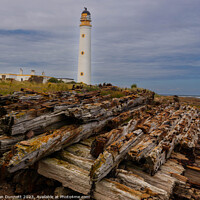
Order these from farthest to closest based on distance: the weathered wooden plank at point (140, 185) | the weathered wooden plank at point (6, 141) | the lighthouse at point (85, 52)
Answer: the lighthouse at point (85, 52) → the weathered wooden plank at point (6, 141) → the weathered wooden plank at point (140, 185)

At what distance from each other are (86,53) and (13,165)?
109ft

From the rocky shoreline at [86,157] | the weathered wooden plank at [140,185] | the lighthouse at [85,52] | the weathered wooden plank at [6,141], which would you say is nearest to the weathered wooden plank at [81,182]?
the rocky shoreline at [86,157]

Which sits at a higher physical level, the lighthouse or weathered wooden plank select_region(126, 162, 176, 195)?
the lighthouse

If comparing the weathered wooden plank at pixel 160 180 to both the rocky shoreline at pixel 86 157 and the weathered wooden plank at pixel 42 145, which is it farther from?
the weathered wooden plank at pixel 42 145

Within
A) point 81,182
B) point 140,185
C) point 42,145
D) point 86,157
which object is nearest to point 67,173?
point 81,182

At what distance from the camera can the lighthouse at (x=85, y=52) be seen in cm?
3584

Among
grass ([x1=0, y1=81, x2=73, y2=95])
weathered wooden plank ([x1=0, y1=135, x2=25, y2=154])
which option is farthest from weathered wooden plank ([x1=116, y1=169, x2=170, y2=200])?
grass ([x1=0, y1=81, x2=73, y2=95])

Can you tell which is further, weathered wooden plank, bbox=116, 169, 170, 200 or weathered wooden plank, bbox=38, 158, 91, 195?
weathered wooden plank, bbox=38, 158, 91, 195

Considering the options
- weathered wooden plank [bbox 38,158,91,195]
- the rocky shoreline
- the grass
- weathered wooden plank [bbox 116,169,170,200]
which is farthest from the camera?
the grass

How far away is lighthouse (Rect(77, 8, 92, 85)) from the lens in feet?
118

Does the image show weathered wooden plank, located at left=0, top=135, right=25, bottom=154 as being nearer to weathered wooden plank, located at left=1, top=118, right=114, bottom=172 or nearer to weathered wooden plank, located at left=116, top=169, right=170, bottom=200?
weathered wooden plank, located at left=1, top=118, right=114, bottom=172

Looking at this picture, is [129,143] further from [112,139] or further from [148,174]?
[148,174]

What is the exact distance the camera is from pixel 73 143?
6.41m

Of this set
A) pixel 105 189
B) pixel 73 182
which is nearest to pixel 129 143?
pixel 105 189
